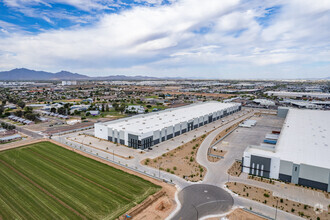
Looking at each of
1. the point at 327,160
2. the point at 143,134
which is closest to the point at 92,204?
the point at 143,134

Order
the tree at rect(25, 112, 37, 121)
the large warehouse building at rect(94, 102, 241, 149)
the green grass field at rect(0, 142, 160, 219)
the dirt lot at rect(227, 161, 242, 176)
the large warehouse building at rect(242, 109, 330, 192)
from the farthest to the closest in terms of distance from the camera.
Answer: the tree at rect(25, 112, 37, 121)
the large warehouse building at rect(94, 102, 241, 149)
the dirt lot at rect(227, 161, 242, 176)
the large warehouse building at rect(242, 109, 330, 192)
the green grass field at rect(0, 142, 160, 219)

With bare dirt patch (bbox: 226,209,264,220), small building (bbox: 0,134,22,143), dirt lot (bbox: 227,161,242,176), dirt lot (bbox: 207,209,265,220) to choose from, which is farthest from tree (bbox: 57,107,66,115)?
bare dirt patch (bbox: 226,209,264,220)

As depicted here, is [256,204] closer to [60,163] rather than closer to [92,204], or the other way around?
[92,204]

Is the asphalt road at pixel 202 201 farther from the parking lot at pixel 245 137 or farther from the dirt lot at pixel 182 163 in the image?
the parking lot at pixel 245 137

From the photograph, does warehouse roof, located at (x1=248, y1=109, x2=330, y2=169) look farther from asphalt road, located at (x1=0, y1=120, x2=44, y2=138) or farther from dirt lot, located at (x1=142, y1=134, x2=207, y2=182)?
asphalt road, located at (x1=0, y1=120, x2=44, y2=138)

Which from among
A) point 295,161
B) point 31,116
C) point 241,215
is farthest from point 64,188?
point 31,116

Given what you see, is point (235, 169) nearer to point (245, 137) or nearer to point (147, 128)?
point (245, 137)

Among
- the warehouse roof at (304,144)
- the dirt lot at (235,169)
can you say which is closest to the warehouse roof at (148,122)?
the dirt lot at (235,169)
